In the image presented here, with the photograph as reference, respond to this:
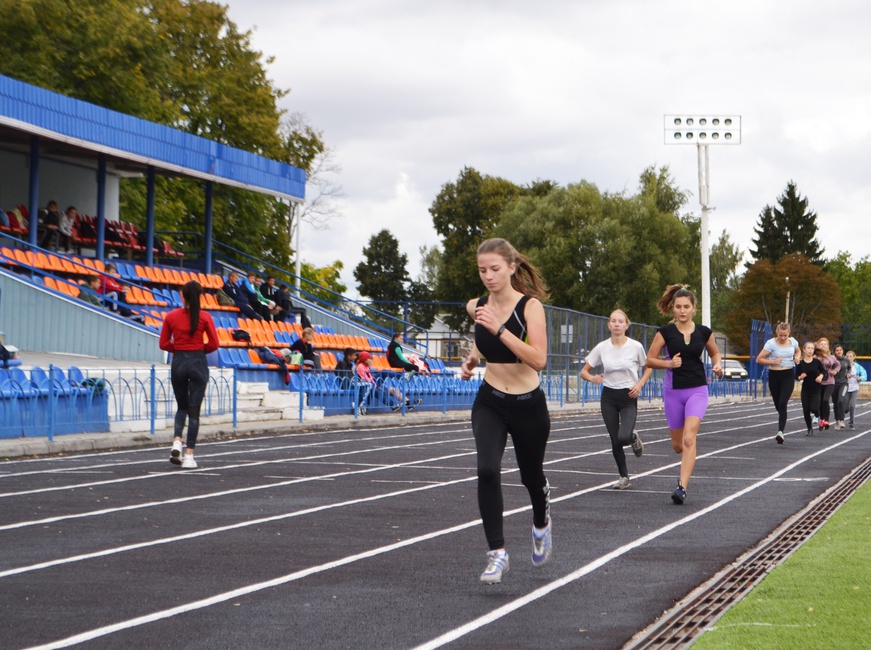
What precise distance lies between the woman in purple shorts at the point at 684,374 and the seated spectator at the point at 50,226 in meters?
21.0

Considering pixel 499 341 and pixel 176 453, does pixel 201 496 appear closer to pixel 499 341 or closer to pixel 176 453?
pixel 176 453

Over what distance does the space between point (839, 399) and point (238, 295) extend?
14544mm

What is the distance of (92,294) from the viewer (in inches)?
1064

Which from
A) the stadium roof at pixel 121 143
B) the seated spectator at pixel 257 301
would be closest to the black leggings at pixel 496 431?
the stadium roof at pixel 121 143

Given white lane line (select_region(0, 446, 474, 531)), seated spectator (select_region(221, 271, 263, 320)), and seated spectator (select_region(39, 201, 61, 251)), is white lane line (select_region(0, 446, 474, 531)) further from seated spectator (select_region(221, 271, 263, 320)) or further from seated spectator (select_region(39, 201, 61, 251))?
seated spectator (select_region(39, 201, 61, 251))

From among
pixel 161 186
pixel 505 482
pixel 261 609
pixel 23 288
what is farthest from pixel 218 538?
pixel 161 186

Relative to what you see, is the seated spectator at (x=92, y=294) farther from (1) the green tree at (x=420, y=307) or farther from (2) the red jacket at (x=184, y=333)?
(1) the green tree at (x=420, y=307)


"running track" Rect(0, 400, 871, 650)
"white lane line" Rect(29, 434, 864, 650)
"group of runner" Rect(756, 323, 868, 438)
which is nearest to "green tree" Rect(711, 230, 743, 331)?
"group of runner" Rect(756, 323, 868, 438)

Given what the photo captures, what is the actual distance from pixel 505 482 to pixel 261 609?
24.2ft

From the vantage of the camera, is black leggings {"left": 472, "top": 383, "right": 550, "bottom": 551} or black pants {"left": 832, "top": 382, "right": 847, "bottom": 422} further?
black pants {"left": 832, "top": 382, "right": 847, "bottom": 422}

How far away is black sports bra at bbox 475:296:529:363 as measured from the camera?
7.32 metres

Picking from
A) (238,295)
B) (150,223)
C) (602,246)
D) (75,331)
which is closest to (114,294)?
(75,331)

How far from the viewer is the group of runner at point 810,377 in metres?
21.1

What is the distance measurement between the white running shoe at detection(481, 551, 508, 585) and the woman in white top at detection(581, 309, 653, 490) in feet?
19.8
